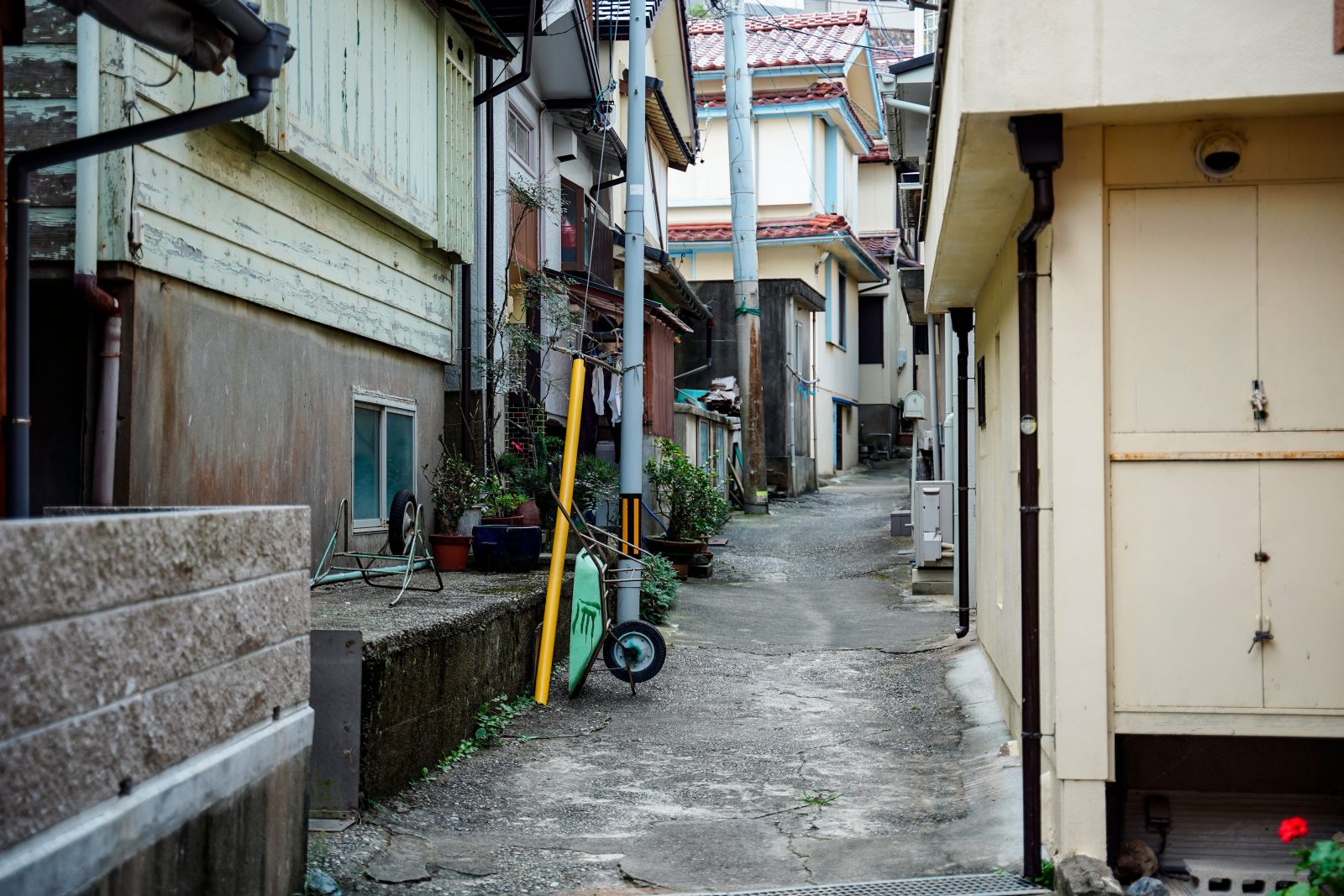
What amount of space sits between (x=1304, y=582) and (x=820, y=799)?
2.76m

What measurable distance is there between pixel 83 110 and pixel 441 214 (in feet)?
16.2

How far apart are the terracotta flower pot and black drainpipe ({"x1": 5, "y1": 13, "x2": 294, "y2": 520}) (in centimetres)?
486

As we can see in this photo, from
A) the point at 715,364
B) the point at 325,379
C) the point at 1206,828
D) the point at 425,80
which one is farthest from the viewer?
the point at 715,364

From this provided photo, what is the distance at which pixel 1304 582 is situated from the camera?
15.9 feet

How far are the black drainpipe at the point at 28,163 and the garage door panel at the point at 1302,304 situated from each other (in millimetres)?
4005

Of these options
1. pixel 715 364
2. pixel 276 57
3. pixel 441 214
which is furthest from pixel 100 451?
pixel 715 364

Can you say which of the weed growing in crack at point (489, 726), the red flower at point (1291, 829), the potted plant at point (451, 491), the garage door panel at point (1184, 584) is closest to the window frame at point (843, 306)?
the potted plant at point (451, 491)

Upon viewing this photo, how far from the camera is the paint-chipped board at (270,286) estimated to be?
6.46 meters

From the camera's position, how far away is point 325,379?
28.7 ft

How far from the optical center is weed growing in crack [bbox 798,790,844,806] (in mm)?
6496

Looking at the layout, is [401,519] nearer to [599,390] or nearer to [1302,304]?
[1302,304]

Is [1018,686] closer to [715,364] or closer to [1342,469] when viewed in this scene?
[1342,469]

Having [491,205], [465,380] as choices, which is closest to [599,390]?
[491,205]

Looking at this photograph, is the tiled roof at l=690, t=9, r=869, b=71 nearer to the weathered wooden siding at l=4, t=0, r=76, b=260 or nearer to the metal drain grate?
the weathered wooden siding at l=4, t=0, r=76, b=260
